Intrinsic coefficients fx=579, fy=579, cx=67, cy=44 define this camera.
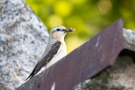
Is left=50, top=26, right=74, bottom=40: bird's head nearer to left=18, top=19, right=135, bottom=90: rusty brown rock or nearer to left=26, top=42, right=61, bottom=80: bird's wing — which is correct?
left=26, top=42, right=61, bottom=80: bird's wing

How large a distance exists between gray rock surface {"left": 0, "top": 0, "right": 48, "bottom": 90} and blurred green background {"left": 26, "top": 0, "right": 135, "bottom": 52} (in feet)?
10.3

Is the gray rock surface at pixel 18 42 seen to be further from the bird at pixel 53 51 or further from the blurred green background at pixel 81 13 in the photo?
the blurred green background at pixel 81 13

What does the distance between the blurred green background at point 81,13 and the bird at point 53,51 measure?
7.94ft

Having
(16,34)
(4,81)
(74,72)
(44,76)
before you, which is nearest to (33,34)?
(16,34)

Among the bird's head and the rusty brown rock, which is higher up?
the bird's head

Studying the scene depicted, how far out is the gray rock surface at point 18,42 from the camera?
6906mm

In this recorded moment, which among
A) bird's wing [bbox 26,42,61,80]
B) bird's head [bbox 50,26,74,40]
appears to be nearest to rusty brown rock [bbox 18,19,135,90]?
bird's wing [bbox 26,42,61,80]

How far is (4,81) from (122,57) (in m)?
2.96

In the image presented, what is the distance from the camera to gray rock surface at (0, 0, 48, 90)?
6.91 metres

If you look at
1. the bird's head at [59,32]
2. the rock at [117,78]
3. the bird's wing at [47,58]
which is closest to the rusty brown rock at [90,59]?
the rock at [117,78]

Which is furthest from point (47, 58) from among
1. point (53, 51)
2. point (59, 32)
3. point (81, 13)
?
point (81, 13)

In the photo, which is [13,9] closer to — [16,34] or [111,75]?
[16,34]

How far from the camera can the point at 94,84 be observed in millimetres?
3920

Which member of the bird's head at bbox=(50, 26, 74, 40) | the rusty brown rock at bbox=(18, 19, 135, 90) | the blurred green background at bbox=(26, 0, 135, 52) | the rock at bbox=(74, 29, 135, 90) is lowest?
the rock at bbox=(74, 29, 135, 90)
